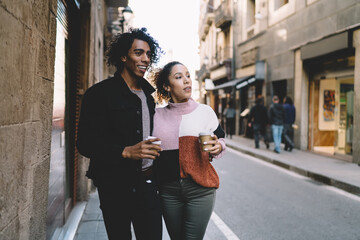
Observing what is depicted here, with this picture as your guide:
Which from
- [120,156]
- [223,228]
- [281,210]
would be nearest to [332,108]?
[281,210]

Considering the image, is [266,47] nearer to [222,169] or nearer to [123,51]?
[222,169]

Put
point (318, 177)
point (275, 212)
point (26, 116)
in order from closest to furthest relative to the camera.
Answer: point (26, 116) → point (275, 212) → point (318, 177)

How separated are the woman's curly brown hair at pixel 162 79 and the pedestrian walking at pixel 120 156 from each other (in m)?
0.31

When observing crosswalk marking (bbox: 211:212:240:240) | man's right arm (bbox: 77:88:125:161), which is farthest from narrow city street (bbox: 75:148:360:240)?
man's right arm (bbox: 77:88:125:161)

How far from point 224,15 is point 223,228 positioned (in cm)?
1985

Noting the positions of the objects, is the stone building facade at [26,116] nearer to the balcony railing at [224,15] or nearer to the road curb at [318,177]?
the road curb at [318,177]

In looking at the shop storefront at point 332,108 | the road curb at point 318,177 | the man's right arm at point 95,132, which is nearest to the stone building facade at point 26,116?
the man's right arm at point 95,132

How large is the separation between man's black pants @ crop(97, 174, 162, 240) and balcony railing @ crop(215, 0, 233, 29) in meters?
21.5

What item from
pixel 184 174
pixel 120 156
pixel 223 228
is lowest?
pixel 223 228

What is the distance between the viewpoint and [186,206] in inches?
94.3

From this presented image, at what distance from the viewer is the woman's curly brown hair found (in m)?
2.61

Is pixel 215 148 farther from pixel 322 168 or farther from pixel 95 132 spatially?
pixel 322 168

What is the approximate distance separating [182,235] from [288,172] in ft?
22.1

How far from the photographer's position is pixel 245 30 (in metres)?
19.7
